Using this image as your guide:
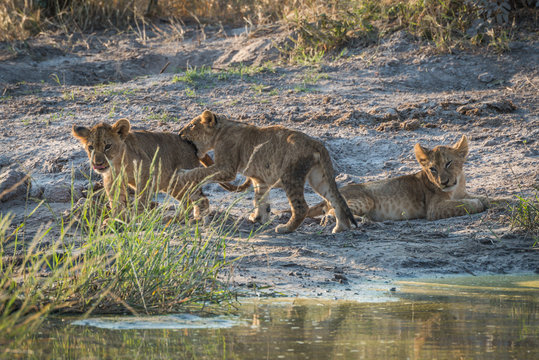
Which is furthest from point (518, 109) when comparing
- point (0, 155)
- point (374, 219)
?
point (0, 155)

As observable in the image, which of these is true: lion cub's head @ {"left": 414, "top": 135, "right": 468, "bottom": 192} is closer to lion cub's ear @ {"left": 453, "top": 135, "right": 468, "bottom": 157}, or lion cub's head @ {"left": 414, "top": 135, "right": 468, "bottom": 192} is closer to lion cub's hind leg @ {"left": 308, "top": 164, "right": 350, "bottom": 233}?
lion cub's ear @ {"left": 453, "top": 135, "right": 468, "bottom": 157}

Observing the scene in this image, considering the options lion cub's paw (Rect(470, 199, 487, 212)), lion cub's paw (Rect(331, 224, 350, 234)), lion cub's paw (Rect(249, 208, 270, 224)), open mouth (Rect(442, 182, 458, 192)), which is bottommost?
lion cub's paw (Rect(249, 208, 270, 224))

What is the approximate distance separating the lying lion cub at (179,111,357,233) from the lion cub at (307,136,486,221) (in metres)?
0.80

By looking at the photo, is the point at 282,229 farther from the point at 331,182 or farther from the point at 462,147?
the point at 462,147

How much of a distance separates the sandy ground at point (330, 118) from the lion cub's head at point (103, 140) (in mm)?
937

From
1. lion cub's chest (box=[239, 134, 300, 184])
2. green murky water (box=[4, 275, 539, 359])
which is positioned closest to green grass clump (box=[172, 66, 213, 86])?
lion cub's chest (box=[239, 134, 300, 184])

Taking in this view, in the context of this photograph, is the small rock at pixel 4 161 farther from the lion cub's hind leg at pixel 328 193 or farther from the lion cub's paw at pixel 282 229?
the lion cub's hind leg at pixel 328 193

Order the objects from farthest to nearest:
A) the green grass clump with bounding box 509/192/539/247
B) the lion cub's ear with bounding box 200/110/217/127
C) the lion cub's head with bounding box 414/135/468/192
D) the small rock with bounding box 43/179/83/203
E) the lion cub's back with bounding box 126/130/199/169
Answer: the small rock with bounding box 43/179/83/203
the lion cub's head with bounding box 414/135/468/192
the lion cub's ear with bounding box 200/110/217/127
the lion cub's back with bounding box 126/130/199/169
the green grass clump with bounding box 509/192/539/247

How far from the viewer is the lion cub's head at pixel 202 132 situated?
314 inches

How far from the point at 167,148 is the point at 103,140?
0.74 metres

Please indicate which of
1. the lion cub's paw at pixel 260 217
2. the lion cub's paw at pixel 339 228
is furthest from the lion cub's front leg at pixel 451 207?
the lion cub's paw at pixel 260 217

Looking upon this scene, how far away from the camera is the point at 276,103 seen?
1072cm

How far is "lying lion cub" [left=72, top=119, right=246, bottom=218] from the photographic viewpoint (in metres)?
7.37

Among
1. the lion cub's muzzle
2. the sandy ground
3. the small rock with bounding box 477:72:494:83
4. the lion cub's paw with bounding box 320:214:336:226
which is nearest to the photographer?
the sandy ground
